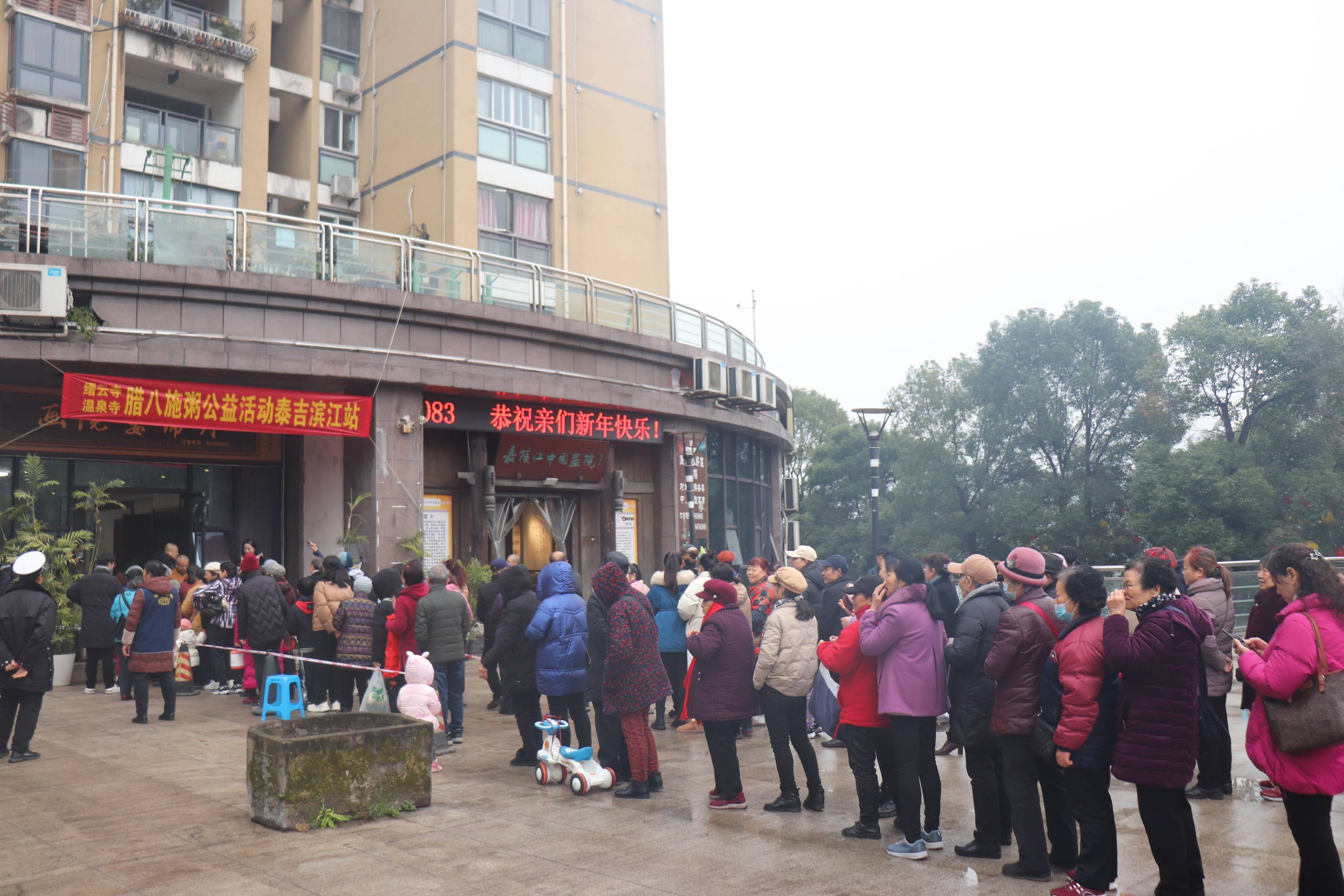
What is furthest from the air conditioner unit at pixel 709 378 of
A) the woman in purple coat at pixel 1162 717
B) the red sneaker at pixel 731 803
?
the woman in purple coat at pixel 1162 717

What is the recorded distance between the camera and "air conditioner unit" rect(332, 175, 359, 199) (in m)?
27.4

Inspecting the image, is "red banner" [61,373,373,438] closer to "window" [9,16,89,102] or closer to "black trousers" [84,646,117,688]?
"black trousers" [84,646,117,688]

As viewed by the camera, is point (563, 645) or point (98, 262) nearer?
point (563, 645)

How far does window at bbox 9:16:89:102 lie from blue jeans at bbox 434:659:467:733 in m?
19.9

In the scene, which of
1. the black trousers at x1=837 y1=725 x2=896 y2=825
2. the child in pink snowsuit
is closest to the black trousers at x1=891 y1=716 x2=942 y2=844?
the black trousers at x1=837 y1=725 x2=896 y2=825

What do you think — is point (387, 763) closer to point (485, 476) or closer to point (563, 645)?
point (563, 645)

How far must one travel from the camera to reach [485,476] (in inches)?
728

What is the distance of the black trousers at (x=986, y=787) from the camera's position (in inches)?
239

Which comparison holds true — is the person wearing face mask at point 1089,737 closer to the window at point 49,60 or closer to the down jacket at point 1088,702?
the down jacket at point 1088,702

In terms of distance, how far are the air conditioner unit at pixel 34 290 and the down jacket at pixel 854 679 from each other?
12.5 m

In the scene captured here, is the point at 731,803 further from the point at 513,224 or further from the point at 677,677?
the point at 513,224

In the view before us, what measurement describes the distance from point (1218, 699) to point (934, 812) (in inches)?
109

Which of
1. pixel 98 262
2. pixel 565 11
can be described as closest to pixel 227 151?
pixel 565 11

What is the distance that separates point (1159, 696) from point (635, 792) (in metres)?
4.09
